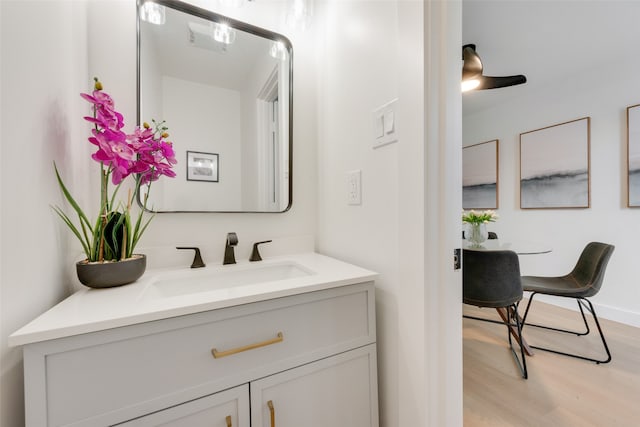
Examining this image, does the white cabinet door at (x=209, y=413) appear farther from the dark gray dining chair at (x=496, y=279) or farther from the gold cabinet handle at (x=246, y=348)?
the dark gray dining chair at (x=496, y=279)

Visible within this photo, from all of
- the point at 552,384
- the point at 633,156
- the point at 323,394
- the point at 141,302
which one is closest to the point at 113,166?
the point at 141,302

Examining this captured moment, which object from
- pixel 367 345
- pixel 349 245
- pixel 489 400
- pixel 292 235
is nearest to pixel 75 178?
pixel 292 235

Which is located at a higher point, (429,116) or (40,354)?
(429,116)

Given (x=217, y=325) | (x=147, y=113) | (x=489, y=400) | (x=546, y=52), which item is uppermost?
(x=546, y=52)

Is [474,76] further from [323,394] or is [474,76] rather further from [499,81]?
[323,394]

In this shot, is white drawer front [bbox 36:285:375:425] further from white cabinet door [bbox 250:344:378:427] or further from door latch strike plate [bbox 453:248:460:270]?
door latch strike plate [bbox 453:248:460:270]

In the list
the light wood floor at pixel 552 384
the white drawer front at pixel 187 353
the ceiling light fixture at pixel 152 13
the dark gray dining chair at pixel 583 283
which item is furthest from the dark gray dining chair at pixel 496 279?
the ceiling light fixture at pixel 152 13

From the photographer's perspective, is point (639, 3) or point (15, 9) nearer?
point (15, 9)

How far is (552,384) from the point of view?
4.88ft

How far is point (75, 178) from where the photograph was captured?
84cm

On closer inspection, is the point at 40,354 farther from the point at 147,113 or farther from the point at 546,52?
the point at 546,52

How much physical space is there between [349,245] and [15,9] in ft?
3.77

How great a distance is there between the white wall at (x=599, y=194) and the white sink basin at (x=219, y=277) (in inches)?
118

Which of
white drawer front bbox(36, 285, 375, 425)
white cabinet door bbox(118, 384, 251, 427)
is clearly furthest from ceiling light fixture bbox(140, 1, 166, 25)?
white cabinet door bbox(118, 384, 251, 427)
